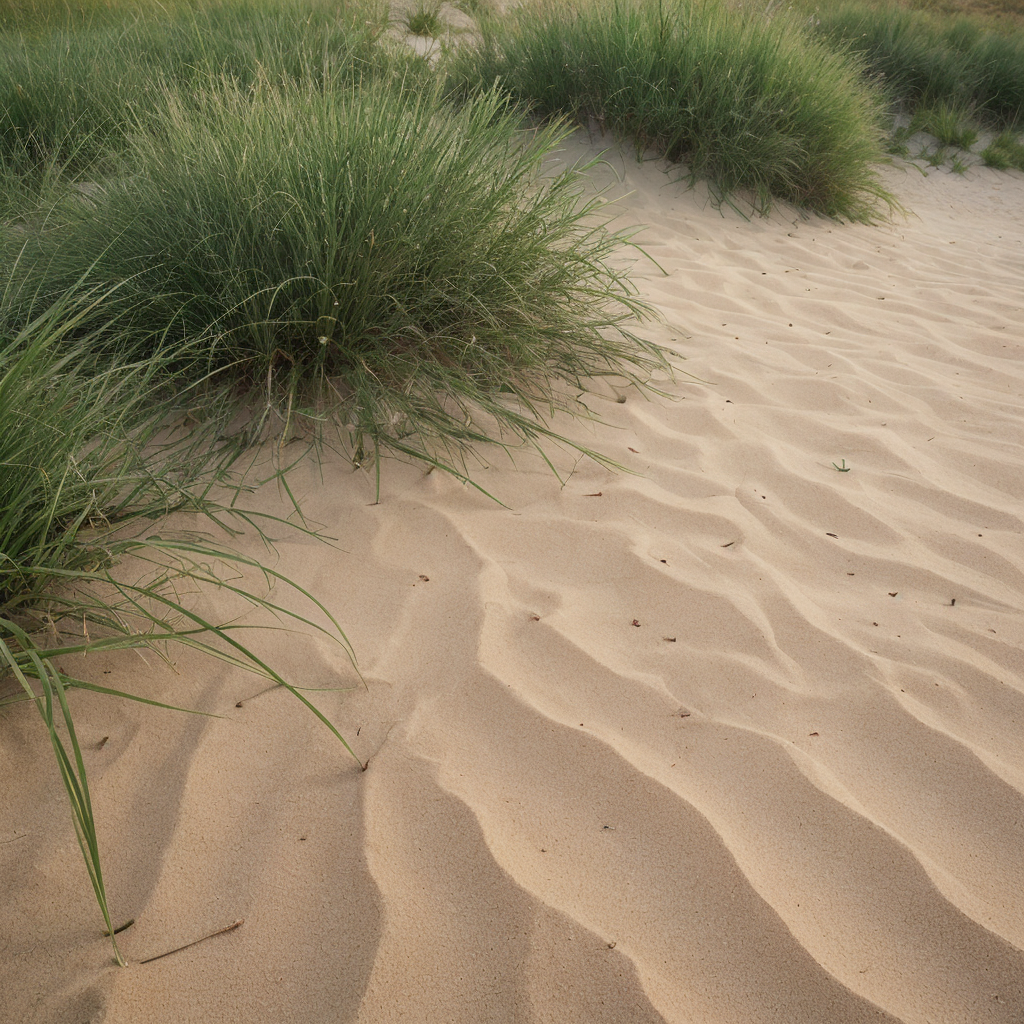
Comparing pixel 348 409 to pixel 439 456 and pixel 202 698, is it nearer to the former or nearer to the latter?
pixel 439 456

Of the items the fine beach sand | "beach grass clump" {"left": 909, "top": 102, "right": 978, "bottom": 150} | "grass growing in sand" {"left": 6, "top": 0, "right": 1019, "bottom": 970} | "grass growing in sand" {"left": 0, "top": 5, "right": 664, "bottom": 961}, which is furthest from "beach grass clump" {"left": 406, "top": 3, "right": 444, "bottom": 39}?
the fine beach sand

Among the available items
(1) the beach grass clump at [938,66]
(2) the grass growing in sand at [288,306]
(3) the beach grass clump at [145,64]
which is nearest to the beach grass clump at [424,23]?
(3) the beach grass clump at [145,64]

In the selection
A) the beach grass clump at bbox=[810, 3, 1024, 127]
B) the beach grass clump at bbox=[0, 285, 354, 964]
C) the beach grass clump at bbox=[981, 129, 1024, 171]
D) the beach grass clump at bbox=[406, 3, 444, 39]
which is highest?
the beach grass clump at bbox=[810, 3, 1024, 127]

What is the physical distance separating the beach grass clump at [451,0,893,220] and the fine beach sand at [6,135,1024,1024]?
10.2 feet

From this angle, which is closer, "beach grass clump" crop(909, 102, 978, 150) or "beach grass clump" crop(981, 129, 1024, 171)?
"beach grass clump" crop(981, 129, 1024, 171)

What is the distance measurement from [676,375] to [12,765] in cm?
220

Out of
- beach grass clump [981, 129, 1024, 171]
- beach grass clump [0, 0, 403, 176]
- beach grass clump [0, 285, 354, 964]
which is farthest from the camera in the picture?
beach grass clump [981, 129, 1024, 171]

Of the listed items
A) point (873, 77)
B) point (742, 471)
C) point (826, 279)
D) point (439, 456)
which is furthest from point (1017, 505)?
point (873, 77)

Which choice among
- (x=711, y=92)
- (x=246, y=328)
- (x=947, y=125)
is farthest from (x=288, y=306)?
(x=947, y=125)

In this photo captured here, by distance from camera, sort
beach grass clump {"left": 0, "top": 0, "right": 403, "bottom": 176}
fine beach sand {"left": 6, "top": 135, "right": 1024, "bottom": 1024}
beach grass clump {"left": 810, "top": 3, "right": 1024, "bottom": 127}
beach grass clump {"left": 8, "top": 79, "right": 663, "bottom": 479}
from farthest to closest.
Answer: beach grass clump {"left": 810, "top": 3, "right": 1024, "bottom": 127}, beach grass clump {"left": 0, "top": 0, "right": 403, "bottom": 176}, beach grass clump {"left": 8, "top": 79, "right": 663, "bottom": 479}, fine beach sand {"left": 6, "top": 135, "right": 1024, "bottom": 1024}

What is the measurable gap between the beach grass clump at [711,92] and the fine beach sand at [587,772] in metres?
3.12

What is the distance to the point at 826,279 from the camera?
3752 mm

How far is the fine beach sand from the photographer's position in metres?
1.00

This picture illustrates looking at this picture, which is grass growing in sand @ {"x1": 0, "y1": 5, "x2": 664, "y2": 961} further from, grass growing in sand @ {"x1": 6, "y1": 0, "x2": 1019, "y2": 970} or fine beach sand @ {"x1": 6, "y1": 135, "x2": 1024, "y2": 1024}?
fine beach sand @ {"x1": 6, "y1": 135, "x2": 1024, "y2": 1024}
